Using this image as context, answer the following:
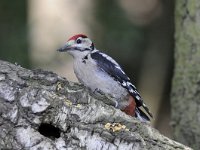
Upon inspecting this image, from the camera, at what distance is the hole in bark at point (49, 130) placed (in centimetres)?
360

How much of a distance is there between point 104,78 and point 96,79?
0.26 feet

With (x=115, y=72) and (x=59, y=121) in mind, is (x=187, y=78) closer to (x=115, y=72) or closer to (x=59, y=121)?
(x=115, y=72)

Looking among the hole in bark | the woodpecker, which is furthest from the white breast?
the hole in bark

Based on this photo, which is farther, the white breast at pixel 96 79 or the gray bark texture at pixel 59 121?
the white breast at pixel 96 79

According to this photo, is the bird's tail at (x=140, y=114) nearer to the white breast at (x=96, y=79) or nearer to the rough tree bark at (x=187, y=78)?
the white breast at (x=96, y=79)

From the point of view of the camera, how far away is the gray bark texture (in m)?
3.54

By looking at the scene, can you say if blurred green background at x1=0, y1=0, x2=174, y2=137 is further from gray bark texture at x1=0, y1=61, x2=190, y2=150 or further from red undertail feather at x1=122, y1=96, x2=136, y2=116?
gray bark texture at x1=0, y1=61, x2=190, y2=150

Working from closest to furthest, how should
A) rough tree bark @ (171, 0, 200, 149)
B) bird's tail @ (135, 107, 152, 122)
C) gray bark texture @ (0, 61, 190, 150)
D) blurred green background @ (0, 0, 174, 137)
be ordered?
1. gray bark texture @ (0, 61, 190, 150)
2. bird's tail @ (135, 107, 152, 122)
3. rough tree bark @ (171, 0, 200, 149)
4. blurred green background @ (0, 0, 174, 137)

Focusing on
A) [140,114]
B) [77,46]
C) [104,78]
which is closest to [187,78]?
[140,114]

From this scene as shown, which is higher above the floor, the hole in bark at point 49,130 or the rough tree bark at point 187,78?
the rough tree bark at point 187,78

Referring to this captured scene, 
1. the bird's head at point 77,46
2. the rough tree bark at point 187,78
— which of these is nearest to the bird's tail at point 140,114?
the rough tree bark at point 187,78

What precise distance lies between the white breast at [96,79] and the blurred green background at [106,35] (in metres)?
2.86

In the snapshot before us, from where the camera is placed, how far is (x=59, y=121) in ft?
11.8

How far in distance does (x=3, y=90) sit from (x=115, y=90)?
1452 millimetres
